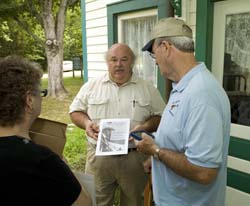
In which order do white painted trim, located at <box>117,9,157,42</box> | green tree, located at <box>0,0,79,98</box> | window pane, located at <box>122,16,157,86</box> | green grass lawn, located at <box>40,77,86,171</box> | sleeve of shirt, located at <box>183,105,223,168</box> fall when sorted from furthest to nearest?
green tree, located at <box>0,0,79,98</box>
green grass lawn, located at <box>40,77,86,171</box>
window pane, located at <box>122,16,157,86</box>
white painted trim, located at <box>117,9,157,42</box>
sleeve of shirt, located at <box>183,105,223,168</box>

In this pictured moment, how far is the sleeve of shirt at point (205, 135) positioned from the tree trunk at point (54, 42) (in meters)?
11.6

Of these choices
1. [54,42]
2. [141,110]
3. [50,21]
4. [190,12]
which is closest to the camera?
[141,110]

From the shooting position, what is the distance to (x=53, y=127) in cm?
174

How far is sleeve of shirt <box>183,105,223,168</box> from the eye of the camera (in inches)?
62.4

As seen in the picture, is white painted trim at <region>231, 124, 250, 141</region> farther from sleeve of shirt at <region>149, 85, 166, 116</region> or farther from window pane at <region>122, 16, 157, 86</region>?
window pane at <region>122, 16, 157, 86</region>

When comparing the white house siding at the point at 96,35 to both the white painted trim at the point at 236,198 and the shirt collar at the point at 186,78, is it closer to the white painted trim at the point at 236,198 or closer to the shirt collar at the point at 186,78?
the white painted trim at the point at 236,198

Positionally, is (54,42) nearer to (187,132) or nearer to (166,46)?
(166,46)

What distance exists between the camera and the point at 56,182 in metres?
1.31

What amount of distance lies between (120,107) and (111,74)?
291 mm

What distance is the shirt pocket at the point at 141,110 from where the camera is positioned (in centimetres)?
275

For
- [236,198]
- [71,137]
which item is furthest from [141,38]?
[71,137]

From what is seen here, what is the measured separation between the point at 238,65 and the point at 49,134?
6.20ft

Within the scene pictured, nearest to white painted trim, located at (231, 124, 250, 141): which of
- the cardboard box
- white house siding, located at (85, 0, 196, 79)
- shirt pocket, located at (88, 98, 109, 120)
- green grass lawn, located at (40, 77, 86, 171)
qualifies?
shirt pocket, located at (88, 98, 109, 120)

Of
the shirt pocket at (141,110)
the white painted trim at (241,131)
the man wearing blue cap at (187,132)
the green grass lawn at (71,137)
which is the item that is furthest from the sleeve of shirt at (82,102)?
the green grass lawn at (71,137)
